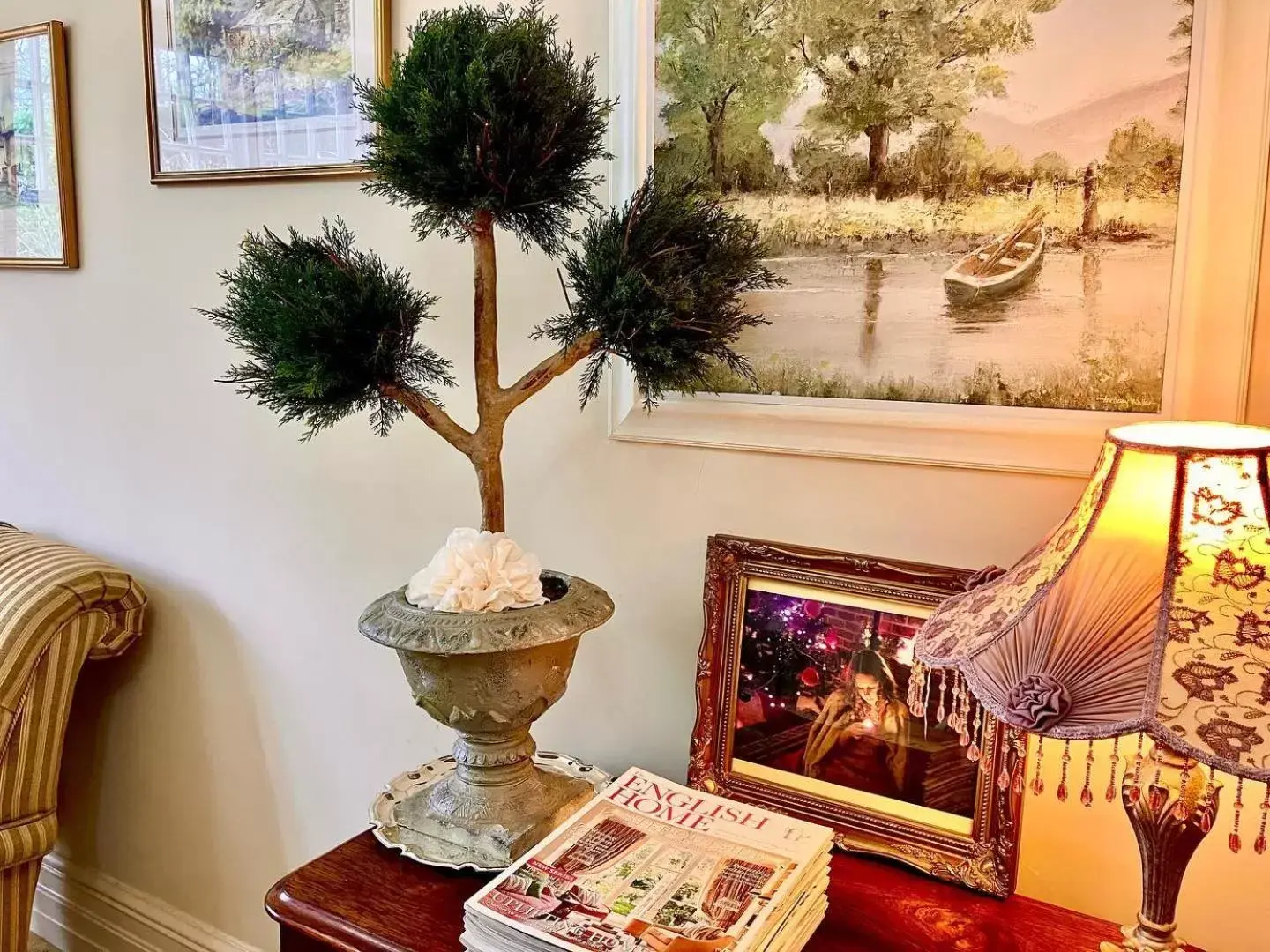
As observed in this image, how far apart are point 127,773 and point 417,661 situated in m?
1.31

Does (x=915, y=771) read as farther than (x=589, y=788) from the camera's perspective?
No

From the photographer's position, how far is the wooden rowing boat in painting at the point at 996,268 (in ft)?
3.26

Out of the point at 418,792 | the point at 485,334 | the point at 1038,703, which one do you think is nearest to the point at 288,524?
the point at 418,792

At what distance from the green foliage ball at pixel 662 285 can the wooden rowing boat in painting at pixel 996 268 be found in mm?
206

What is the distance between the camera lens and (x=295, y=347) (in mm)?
983

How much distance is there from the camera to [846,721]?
1087 millimetres

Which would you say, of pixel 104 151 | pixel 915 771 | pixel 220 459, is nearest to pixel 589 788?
pixel 915 771

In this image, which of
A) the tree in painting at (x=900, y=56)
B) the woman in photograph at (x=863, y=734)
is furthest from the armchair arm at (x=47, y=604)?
the tree in painting at (x=900, y=56)

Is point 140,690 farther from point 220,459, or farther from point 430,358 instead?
point 430,358

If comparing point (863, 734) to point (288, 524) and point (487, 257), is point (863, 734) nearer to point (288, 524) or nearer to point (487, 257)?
point (487, 257)

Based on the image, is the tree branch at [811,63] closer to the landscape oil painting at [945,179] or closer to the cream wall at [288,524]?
the landscape oil painting at [945,179]

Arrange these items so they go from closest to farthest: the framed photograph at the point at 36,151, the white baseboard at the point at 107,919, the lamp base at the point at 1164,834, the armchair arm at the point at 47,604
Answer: the lamp base at the point at 1164,834
the armchair arm at the point at 47,604
the framed photograph at the point at 36,151
the white baseboard at the point at 107,919

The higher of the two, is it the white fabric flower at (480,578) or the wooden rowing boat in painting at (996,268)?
the wooden rowing boat in painting at (996,268)

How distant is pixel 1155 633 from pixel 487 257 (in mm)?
723
